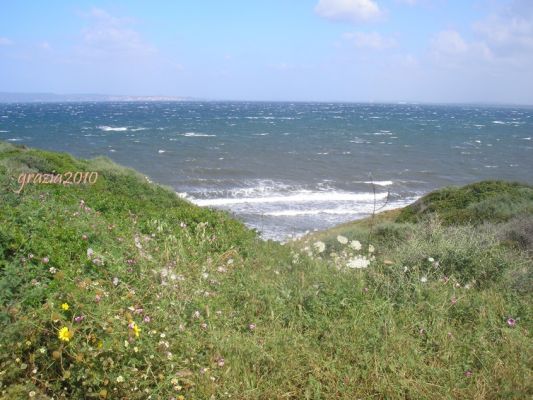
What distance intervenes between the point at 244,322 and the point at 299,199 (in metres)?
23.2

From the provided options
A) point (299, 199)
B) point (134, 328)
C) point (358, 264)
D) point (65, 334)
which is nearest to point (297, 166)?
point (299, 199)

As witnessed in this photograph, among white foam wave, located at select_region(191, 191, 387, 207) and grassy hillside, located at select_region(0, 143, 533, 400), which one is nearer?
grassy hillside, located at select_region(0, 143, 533, 400)

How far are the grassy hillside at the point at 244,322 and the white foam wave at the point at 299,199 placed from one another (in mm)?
20185

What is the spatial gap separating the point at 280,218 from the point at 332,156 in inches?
1005

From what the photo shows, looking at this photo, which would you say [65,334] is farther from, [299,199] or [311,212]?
[299,199]

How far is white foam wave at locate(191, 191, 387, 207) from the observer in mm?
26078

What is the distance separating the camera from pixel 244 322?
4277 millimetres

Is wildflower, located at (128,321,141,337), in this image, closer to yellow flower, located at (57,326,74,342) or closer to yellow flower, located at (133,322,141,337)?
yellow flower, located at (133,322,141,337)

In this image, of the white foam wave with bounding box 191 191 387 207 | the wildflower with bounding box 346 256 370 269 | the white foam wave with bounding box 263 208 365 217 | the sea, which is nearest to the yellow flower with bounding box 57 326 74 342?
the wildflower with bounding box 346 256 370 269

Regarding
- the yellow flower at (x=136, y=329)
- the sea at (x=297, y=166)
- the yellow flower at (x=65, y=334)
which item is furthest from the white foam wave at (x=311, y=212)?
the yellow flower at (x=65, y=334)

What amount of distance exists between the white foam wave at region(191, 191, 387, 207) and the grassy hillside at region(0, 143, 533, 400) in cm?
2019

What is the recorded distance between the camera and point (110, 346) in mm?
3184

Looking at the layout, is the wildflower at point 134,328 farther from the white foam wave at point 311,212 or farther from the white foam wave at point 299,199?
the white foam wave at point 299,199

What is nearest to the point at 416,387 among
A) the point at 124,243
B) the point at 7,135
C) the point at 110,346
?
the point at 110,346
